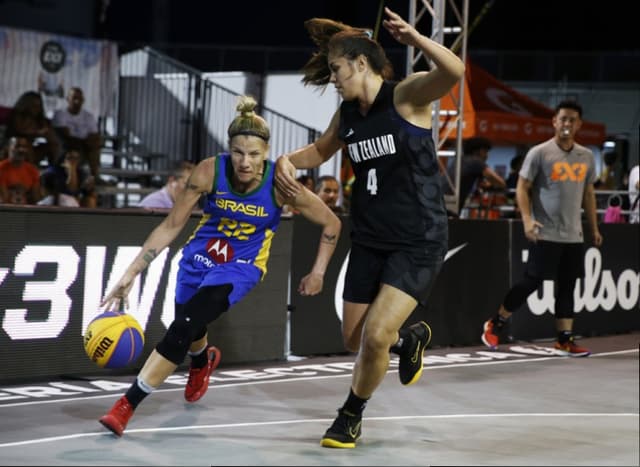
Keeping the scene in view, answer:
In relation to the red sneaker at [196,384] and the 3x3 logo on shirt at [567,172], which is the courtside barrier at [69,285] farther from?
the 3x3 logo on shirt at [567,172]

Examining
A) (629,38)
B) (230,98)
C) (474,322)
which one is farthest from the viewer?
(629,38)

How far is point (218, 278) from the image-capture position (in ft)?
21.6

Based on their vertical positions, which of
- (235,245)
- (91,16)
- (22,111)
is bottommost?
(235,245)

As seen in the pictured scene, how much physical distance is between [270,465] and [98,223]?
348cm

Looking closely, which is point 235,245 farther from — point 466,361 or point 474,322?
point 474,322

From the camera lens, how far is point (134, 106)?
1895 centimetres

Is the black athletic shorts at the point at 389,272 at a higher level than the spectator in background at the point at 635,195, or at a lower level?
lower

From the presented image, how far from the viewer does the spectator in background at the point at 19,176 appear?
40.8 ft

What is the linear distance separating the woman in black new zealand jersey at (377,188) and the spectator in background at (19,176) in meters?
6.94

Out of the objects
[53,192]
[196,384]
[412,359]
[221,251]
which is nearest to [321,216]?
[221,251]

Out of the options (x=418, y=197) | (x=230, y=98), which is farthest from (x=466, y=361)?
(x=230, y=98)

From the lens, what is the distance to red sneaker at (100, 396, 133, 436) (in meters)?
6.11

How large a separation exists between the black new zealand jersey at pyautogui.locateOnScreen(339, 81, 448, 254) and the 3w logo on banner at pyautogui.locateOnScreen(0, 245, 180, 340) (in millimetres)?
2968

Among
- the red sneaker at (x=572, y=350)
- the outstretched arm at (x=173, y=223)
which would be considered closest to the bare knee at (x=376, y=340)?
the outstretched arm at (x=173, y=223)
